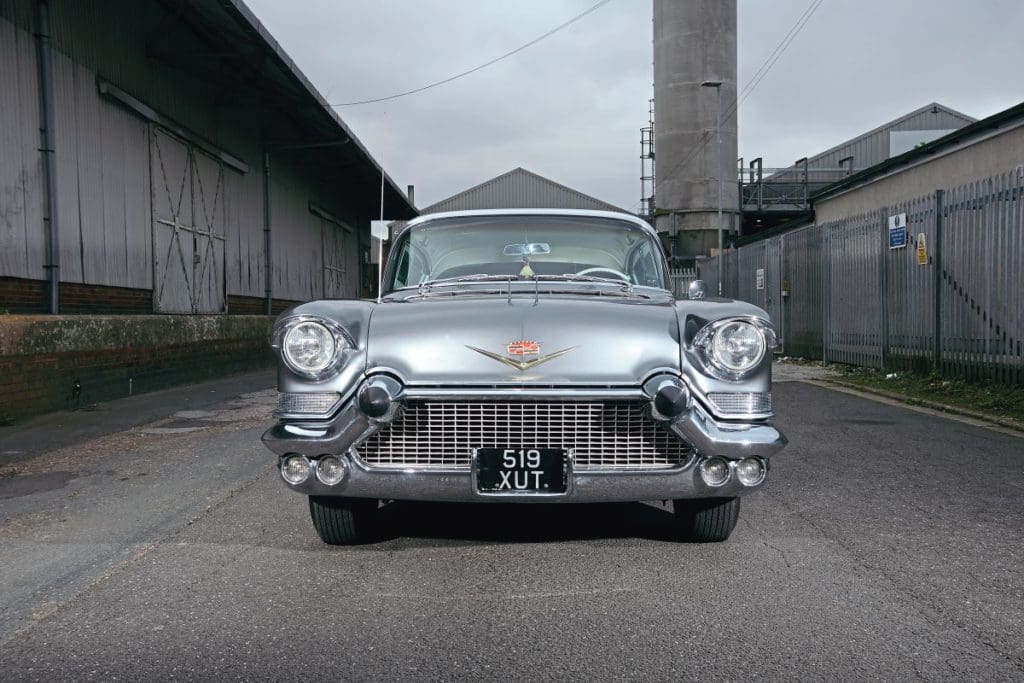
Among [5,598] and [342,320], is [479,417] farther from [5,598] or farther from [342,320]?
[5,598]

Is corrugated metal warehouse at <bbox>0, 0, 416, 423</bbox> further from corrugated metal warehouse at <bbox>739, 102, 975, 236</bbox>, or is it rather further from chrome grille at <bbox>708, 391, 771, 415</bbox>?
corrugated metal warehouse at <bbox>739, 102, 975, 236</bbox>

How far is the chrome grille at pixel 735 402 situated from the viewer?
342 cm

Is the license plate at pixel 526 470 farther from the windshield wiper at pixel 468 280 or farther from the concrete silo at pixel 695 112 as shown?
the concrete silo at pixel 695 112

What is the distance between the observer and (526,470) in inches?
130

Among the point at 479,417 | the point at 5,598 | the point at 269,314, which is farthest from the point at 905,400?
the point at 269,314

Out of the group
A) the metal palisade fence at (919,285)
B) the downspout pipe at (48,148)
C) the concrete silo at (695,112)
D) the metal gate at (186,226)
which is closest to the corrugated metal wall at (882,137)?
the concrete silo at (695,112)

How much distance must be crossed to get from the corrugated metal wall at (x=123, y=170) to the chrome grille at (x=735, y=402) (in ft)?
24.6

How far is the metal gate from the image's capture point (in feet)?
41.0

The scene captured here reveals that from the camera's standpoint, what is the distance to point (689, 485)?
3344 mm

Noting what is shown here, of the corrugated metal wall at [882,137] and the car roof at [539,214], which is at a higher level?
the corrugated metal wall at [882,137]

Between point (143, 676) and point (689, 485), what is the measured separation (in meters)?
1.91

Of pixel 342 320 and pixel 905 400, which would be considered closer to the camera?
pixel 342 320

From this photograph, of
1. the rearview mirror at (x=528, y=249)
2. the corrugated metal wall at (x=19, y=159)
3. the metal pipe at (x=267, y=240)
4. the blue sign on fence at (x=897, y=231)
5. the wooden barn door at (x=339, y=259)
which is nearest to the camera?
the rearview mirror at (x=528, y=249)

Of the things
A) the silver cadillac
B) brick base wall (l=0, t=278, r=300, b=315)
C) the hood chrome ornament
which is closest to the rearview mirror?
the silver cadillac
